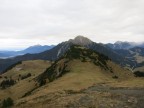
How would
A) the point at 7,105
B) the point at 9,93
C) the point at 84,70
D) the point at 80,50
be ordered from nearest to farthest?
the point at 7,105, the point at 84,70, the point at 9,93, the point at 80,50

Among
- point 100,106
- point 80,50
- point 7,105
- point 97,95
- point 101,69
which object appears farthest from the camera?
point 80,50

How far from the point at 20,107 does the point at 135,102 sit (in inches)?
883

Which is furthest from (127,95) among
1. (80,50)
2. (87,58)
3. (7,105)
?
(80,50)

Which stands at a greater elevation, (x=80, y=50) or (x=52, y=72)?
(x=80, y=50)

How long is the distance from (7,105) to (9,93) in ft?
240

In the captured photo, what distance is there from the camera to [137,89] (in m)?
65.3

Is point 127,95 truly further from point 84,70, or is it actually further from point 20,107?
point 84,70

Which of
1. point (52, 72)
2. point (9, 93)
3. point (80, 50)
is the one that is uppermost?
point (80, 50)

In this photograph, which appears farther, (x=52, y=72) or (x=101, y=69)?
(x=52, y=72)

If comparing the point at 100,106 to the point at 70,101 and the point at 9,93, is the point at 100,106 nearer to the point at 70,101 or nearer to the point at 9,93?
the point at 70,101

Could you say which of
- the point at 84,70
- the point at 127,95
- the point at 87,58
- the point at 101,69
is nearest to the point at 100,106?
the point at 127,95

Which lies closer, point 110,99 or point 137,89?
point 110,99

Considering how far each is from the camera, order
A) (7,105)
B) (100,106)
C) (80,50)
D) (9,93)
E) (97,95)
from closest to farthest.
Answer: (100,106) → (97,95) → (7,105) → (9,93) → (80,50)

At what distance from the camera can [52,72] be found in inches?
5482
